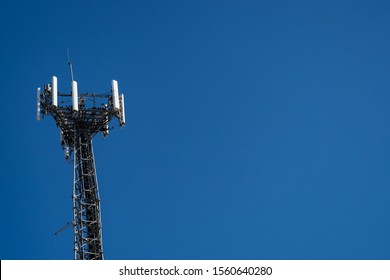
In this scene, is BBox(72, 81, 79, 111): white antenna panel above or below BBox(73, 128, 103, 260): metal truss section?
above

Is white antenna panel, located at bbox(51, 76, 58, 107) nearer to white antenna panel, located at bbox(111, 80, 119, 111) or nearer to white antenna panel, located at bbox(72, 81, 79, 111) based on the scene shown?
white antenna panel, located at bbox(72, 81, 79, 111)

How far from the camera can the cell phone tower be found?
62.8 metres

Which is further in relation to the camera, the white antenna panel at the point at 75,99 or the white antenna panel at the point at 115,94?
the white antenna panel at the point at 115,94

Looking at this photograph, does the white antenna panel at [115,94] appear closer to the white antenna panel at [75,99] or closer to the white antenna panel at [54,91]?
the white antenna panel at [75,99]

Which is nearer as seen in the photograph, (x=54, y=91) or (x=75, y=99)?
(x=54, y=91)

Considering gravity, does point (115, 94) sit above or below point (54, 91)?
above

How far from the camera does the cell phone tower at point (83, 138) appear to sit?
62.8 meters

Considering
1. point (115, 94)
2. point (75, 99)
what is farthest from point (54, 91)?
point (115, 94)

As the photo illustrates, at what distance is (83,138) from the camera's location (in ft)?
220

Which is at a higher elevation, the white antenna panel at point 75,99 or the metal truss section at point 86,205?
the white antenna panel at point 75,99

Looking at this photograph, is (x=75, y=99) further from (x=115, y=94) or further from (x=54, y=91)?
(x=115, y=94)
